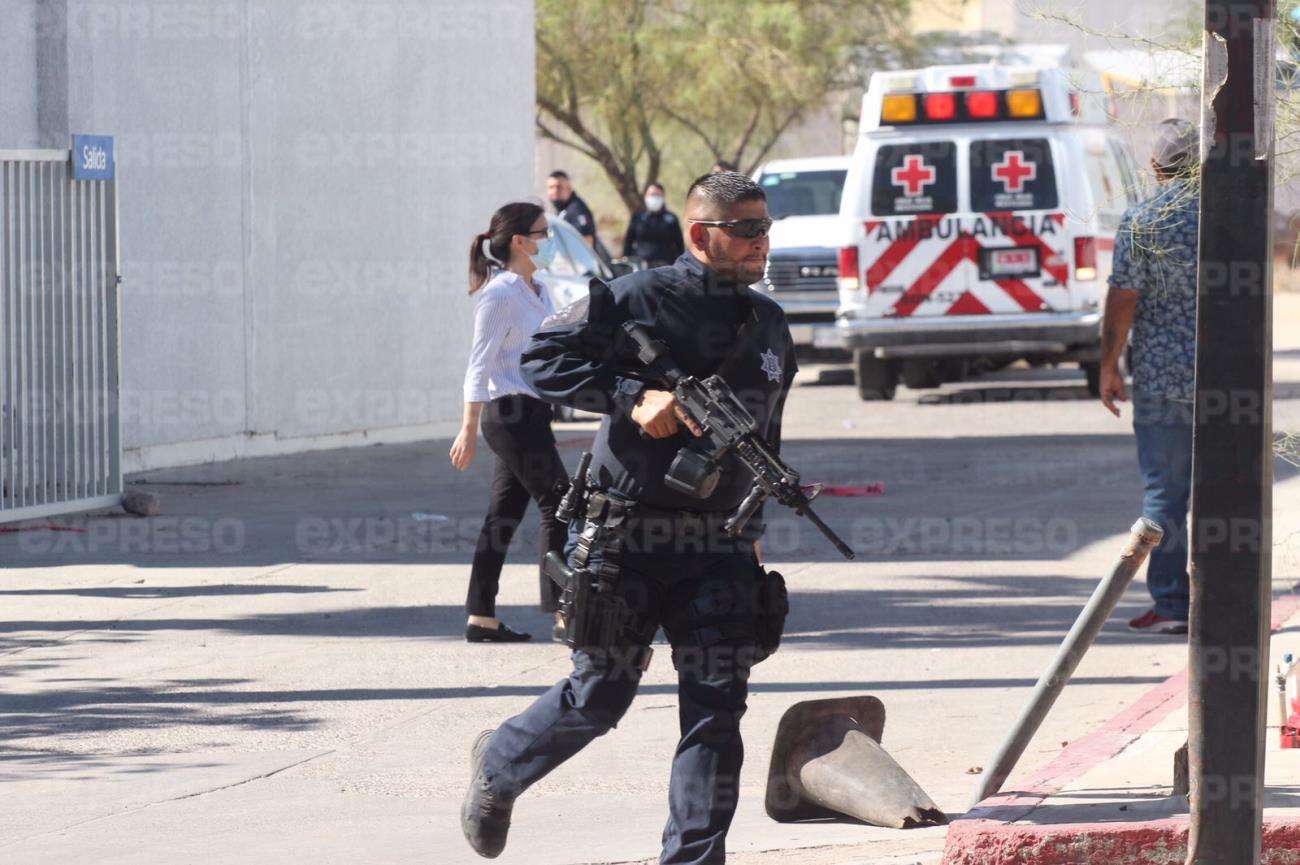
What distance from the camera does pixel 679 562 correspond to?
5.27 m

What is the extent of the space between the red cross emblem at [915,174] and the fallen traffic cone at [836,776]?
520 inches

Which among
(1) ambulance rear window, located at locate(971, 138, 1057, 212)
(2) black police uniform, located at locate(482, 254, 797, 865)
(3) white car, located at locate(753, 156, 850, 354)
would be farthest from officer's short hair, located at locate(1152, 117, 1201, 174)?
(3) white car, located at locate(753, 156, 850, 354)

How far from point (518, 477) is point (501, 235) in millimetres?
986

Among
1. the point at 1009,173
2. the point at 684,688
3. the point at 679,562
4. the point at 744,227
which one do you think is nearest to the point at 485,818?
the point at 684,688

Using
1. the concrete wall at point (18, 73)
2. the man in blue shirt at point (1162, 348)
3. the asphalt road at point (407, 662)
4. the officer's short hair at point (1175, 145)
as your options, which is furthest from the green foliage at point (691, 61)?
the officer's short hair at point (1175, 145)

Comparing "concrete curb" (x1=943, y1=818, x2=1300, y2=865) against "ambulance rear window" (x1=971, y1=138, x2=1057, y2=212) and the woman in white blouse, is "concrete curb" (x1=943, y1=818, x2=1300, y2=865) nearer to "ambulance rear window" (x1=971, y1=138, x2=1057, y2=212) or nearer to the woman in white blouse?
the woman in white blouse

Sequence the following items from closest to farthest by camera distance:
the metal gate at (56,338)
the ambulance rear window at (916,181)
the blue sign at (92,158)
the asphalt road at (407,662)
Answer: the asphalt road at (407,662)
the metal gate at (56,338)
the blue sign at (92,158)
the ambulance rear window at (916,181)

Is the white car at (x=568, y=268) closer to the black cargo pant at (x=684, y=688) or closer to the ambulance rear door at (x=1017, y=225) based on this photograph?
the ambulance rear door at (x=1017, y=225)

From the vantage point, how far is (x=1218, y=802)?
498 cm

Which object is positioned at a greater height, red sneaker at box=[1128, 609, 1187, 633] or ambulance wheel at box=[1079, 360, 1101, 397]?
red sneaker at box=[1128, 609, 1187, 633]

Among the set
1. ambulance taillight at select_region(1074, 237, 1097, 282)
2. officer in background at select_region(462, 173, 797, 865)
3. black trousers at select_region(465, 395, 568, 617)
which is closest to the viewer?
officer in background at select_region(462, 173, 797, 865)

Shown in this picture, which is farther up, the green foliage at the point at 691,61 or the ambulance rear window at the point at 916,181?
the green foliage at the point at 691,61

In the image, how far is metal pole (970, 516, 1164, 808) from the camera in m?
5.62

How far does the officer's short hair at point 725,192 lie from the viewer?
5.29 m
